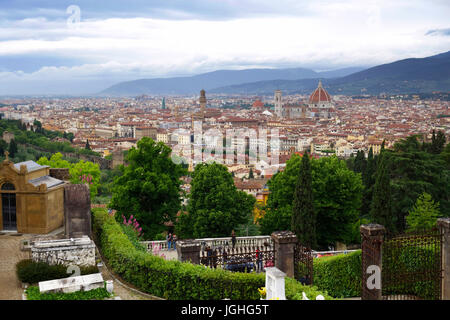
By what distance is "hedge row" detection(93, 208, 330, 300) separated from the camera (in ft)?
23.4

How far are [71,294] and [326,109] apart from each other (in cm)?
16491

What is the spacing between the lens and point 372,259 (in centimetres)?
798

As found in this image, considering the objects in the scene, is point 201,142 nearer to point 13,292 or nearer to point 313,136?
point 313,136

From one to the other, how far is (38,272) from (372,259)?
5.35 meters

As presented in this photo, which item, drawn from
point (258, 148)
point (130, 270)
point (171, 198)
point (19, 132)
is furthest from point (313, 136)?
point (130, 270)

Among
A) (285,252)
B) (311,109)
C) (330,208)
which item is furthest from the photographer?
(311,109)

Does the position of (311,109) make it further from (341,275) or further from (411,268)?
(411,268)

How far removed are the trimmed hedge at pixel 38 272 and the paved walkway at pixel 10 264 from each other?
19cm

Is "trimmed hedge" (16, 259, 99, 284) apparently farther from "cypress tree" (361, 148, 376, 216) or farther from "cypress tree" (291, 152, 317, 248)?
"cypress tree" (361, 148, 376, 216)

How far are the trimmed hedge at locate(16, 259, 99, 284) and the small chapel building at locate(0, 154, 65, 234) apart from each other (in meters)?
2.33

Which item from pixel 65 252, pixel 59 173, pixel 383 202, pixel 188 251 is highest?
pixel 59 173

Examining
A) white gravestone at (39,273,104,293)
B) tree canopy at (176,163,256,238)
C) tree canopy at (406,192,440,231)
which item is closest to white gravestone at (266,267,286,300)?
white gravestone at (39,273,104,293)

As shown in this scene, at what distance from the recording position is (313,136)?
102125 millimetres

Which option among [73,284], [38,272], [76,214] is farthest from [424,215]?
[38,272]
